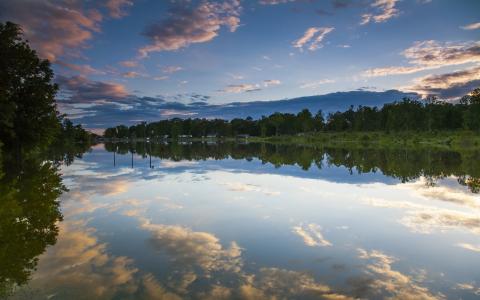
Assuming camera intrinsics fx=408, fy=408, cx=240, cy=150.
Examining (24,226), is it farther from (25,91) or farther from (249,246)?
(25,91)

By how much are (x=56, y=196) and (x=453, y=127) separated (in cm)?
12701

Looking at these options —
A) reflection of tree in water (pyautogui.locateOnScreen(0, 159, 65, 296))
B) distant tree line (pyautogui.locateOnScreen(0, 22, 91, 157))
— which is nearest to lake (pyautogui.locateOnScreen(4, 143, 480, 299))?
reflection of tree in water (pyautogui.locateOnScreen(0, 159, 65, 296))

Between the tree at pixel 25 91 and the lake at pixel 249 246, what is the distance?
19400mm

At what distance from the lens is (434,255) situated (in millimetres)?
9930

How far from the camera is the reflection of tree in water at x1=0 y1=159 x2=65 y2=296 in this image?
28.1ft

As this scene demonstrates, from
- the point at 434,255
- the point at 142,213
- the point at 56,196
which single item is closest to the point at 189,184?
the point at 56,196

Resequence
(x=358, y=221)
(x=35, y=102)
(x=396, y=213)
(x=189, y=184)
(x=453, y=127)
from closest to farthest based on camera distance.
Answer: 1. (x=358, y=221)
2. (x=396, y=213)
3. (x=189, y=184)
4. (x=35, y=102)
5. (x=453, y=127)

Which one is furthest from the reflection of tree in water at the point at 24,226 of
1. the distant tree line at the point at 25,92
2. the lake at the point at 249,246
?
the distant tree line at the point at 25,92

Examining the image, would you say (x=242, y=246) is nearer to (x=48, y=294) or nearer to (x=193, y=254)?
(x=193, y=254)

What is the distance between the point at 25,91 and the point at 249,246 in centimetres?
3508

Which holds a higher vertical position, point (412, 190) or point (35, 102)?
point (35, 102)

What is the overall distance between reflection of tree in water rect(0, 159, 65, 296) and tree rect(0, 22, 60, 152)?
1700cm

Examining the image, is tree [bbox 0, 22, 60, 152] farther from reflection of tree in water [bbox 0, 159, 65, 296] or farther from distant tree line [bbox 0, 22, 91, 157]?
reflection of tree in water [bbox 0, 159, 65, 296]

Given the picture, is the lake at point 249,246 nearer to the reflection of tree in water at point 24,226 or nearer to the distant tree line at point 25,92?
the reflection of tree in water at point 24,226
